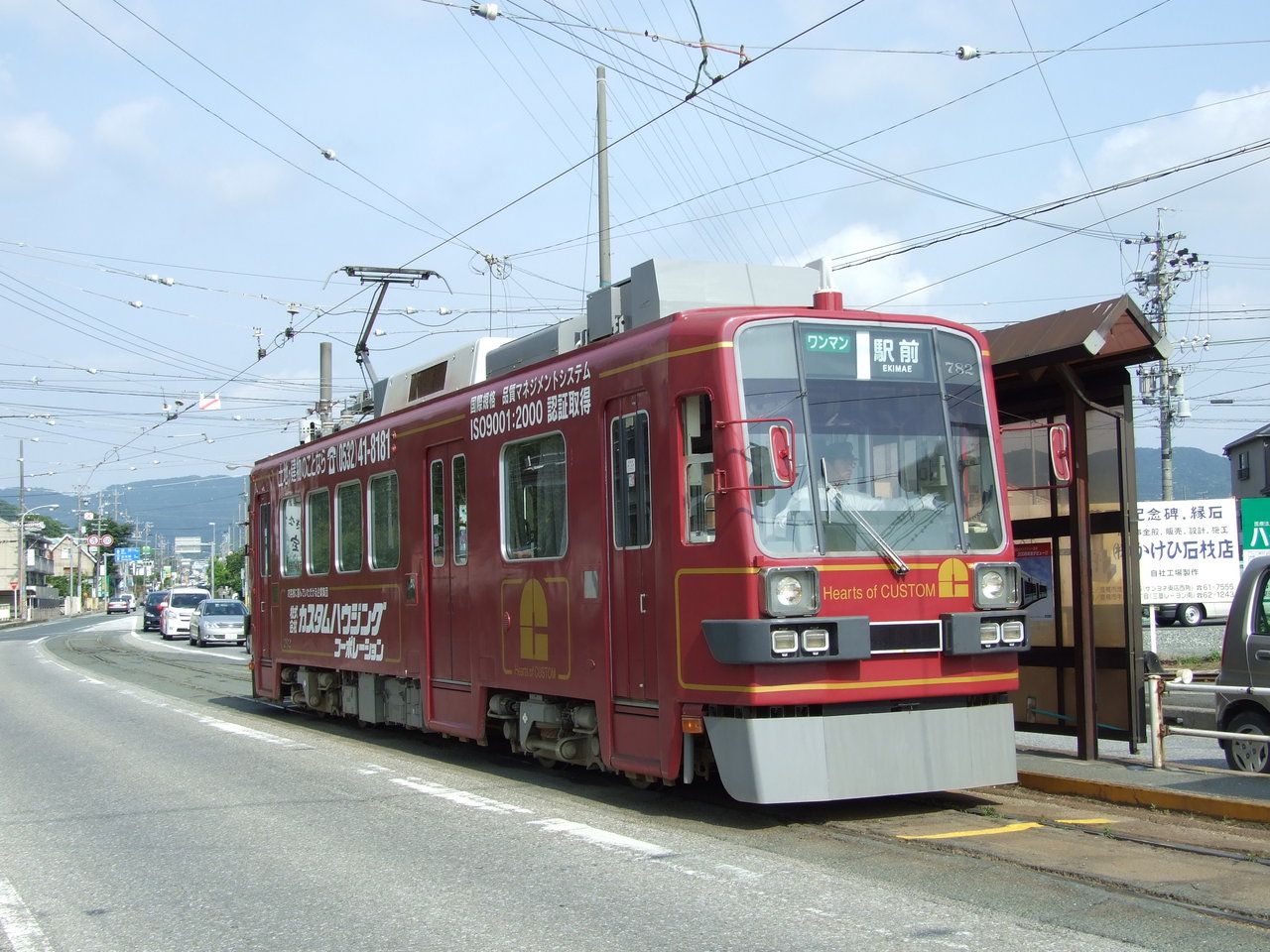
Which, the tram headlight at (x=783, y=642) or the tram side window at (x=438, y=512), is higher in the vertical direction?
the tram side window at (x=438, y=512)

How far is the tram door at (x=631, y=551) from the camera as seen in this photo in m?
8.32

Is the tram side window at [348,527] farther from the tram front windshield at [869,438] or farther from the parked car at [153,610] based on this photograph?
the parked car at [153,610]

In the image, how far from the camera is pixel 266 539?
→ 1669 centimetres

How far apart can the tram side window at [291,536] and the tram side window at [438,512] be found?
4191 millimetres

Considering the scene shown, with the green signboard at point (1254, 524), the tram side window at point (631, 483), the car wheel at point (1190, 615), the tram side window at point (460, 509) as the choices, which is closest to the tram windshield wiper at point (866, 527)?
the tram side window at point (631, 483)

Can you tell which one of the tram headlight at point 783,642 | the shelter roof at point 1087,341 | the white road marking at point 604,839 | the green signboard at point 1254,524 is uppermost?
the shelter roof at point 1087,341

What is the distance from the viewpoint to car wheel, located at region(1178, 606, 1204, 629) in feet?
102

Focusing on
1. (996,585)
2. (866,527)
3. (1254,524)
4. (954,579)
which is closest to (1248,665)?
(996,585)

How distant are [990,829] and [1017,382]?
13.7ft

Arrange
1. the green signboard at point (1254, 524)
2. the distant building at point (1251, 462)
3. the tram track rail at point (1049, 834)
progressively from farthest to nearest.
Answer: the distant building at point (1251, 462) < the green signboard at point (1254, 524) < the tram track rail at point (1049, 834)

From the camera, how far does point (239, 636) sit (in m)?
40.4

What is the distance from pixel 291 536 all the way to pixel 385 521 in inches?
136

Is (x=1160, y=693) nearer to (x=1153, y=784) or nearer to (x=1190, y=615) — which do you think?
(x=1153, y=784)

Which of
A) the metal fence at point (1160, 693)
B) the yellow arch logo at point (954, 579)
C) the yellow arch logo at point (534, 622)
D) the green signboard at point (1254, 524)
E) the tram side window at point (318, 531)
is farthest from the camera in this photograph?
the green signboard at point (1254, 524)
